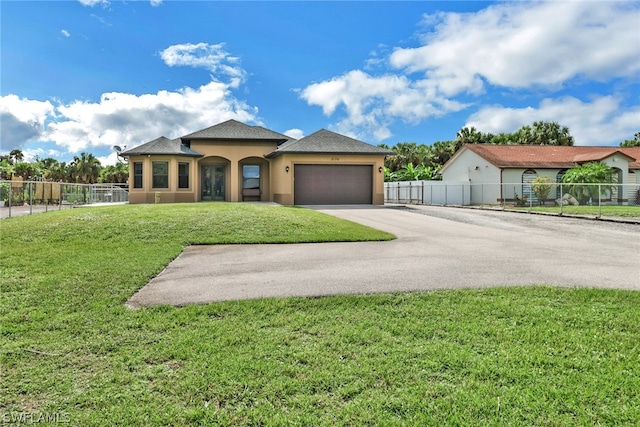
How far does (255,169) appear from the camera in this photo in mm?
26188

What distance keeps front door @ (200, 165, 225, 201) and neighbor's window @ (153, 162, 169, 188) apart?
7.96ft

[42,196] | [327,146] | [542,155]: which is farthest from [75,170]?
[542,155]

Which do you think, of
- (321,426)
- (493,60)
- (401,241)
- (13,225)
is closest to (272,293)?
(321,426)

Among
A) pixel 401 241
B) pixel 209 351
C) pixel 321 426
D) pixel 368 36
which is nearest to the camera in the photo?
pixel 321 426

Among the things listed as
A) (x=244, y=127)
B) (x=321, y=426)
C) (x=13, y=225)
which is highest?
(x=244, y=127)

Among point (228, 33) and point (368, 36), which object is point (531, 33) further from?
point (228, 33)

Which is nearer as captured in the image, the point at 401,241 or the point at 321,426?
the point at 321,426

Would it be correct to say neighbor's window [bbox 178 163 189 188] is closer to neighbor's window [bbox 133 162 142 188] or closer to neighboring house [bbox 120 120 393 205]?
neighboring house [bbox 120 120 393 205]

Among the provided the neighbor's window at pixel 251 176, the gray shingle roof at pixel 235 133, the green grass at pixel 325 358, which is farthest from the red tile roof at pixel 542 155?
the green grass at pixel 325 358

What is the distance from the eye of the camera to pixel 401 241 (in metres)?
10.5

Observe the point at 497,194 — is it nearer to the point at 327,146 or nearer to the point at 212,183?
the point at 327,146

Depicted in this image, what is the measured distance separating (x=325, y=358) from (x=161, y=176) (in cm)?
2300

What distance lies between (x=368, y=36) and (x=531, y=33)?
6069 millimetres

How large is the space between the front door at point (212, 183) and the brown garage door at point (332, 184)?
5.49 meters
